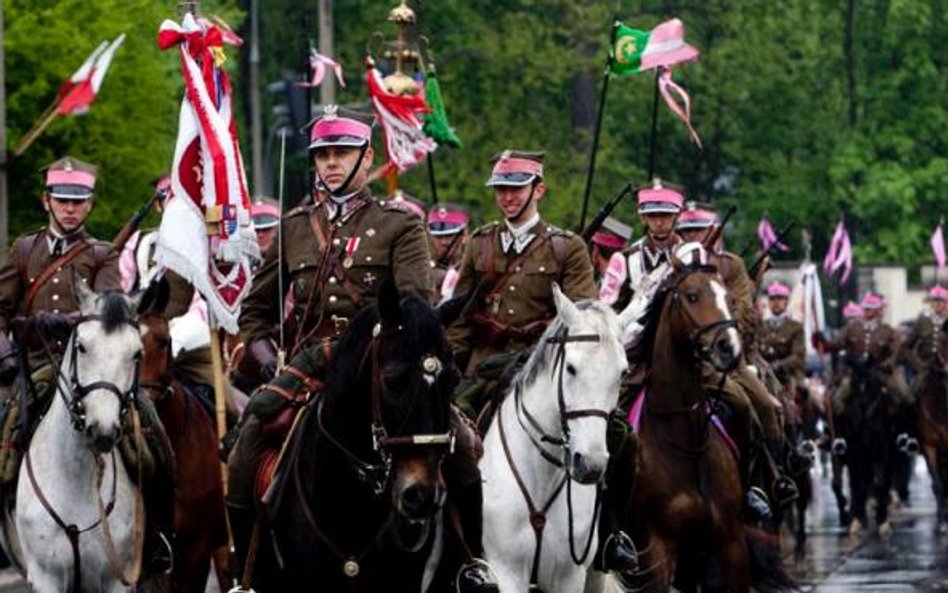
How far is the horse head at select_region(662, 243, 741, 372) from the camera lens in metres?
18.0

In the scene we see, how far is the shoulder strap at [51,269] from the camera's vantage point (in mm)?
17312

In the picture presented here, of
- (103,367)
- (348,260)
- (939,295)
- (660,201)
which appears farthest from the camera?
(939,295)

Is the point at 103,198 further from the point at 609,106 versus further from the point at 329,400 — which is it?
the point at 609,106

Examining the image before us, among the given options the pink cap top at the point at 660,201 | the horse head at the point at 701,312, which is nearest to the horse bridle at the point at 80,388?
the horse head at the point at 701,312

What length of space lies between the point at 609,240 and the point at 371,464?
8184mm

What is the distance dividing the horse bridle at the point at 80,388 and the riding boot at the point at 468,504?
184 cm

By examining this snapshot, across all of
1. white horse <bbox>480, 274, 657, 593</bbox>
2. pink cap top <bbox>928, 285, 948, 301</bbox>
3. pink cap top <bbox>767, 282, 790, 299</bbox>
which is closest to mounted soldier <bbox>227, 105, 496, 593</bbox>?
white horse <bbox>480, 274, 657, 593</bbox>

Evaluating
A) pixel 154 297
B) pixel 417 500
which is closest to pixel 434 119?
pixel 154 297

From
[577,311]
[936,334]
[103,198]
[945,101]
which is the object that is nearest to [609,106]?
[945,101]

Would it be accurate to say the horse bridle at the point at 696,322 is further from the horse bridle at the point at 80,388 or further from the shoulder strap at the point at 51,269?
the horse bridle at the point at 80,388

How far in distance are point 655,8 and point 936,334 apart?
22790mm

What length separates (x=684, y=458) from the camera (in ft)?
61.8

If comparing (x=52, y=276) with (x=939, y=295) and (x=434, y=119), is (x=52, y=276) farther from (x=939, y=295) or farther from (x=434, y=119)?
(x=939, y=295)

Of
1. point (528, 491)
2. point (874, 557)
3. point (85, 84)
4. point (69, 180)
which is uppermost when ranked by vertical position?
point (85, 84)
